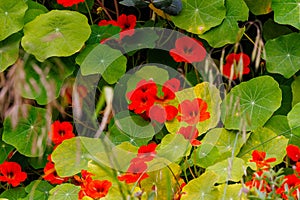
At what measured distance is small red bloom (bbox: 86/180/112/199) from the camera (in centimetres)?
191

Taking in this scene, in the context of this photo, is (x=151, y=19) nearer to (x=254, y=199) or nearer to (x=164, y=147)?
(x=164, y=147)

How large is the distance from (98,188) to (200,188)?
1.09 ft

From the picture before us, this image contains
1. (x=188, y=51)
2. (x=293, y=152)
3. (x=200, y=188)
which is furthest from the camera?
(x=188, y=51)

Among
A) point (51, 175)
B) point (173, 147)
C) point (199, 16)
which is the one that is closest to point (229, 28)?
point (199, 16)

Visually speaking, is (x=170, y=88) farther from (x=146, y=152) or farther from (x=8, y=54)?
(x=8, y=54)

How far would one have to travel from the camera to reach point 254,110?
7.81 ft

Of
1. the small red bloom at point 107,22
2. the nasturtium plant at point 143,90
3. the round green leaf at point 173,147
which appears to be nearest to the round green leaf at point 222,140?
the nasturtium plant at point 143,90

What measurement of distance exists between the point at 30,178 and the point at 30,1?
2.41ft

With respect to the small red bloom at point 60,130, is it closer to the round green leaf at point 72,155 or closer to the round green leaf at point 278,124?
the round green leaf at point 72,155

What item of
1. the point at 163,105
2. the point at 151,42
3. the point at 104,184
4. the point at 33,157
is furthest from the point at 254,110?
the point at 33,157

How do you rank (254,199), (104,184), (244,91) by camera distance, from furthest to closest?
(244,91) → (104,184) → (254,199)

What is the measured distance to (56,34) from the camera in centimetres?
238

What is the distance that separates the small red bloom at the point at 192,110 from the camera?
7.12 ft

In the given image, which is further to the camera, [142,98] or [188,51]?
[188,51]
